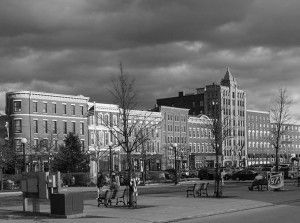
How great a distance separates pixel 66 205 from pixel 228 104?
14405 cm

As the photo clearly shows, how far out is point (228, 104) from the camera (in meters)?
163

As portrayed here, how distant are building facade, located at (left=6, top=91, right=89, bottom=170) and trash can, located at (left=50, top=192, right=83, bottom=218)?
206 feet

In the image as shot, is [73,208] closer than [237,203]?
Yes

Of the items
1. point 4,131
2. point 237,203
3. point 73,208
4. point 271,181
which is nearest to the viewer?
point 73,208

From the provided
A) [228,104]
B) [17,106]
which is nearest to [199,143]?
[228,104]

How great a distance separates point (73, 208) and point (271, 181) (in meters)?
22.3

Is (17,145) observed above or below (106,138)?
below

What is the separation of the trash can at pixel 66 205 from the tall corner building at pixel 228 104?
5315 inches

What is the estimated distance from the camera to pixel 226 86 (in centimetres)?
16450

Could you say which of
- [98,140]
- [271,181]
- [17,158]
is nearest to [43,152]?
[17,158]

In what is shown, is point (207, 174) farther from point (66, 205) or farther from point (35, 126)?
point (66, 205)

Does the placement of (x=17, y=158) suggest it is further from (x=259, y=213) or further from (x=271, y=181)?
(x=259, y=213)

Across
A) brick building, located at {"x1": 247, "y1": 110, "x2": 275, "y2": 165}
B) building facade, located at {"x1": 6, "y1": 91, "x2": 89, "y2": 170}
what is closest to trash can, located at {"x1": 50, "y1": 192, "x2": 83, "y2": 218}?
building facade, located at {"x1": 6, "y1": 91, "x2": 89, "y2": 170}

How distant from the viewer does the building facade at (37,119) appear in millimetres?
87875
